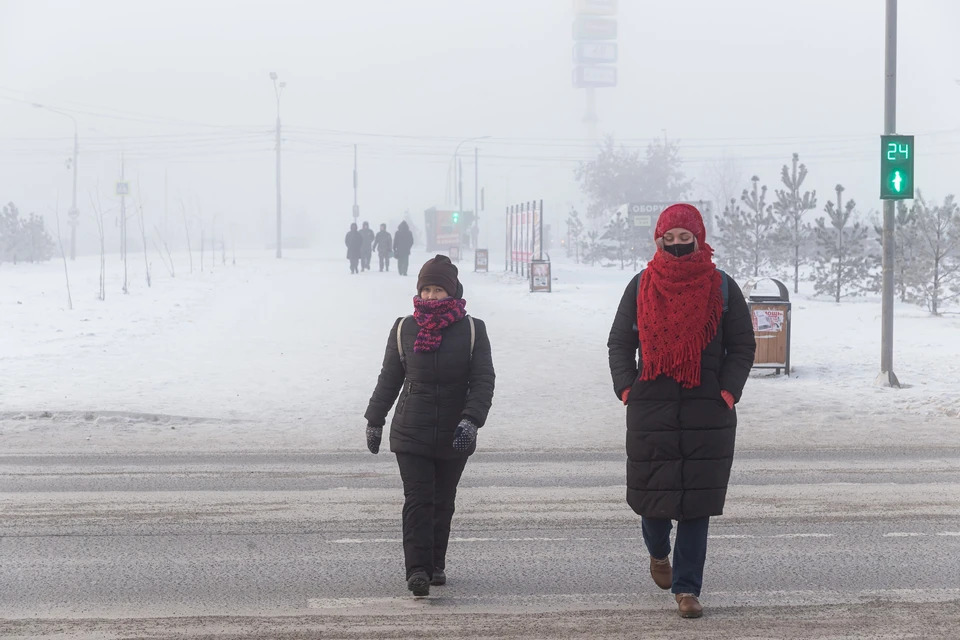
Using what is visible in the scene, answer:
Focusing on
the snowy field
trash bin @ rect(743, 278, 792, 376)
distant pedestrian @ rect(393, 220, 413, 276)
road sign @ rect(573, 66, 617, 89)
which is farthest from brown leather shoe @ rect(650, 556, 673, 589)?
road sign @ rect(573, 66, 617, 89)

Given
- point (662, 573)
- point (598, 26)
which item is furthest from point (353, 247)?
point (598, 26)

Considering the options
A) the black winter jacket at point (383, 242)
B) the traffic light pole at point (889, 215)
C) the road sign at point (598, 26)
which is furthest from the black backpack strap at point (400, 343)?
the road sign at point (598, 26)

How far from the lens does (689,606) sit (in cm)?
489

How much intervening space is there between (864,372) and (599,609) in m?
10.9

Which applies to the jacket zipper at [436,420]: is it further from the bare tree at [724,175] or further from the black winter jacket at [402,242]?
the bare tree at [724,175]

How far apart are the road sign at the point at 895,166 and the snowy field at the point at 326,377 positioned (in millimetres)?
2419

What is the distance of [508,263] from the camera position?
50281mm

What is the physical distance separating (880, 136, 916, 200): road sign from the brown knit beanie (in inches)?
363

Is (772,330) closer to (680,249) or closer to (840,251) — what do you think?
(680,249)

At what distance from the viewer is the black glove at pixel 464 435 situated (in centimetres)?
521

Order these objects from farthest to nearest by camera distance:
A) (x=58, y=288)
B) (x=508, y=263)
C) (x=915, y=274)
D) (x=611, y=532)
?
(x=508, y=263), (x=58, y=288), (x=915, y=274), (x=611, y=532)

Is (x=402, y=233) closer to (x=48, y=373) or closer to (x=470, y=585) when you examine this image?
(x=48, y=373)

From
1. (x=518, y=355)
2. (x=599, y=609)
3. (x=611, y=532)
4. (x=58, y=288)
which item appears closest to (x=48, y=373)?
(x=518, y=355)

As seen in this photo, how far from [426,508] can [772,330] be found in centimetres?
1017
